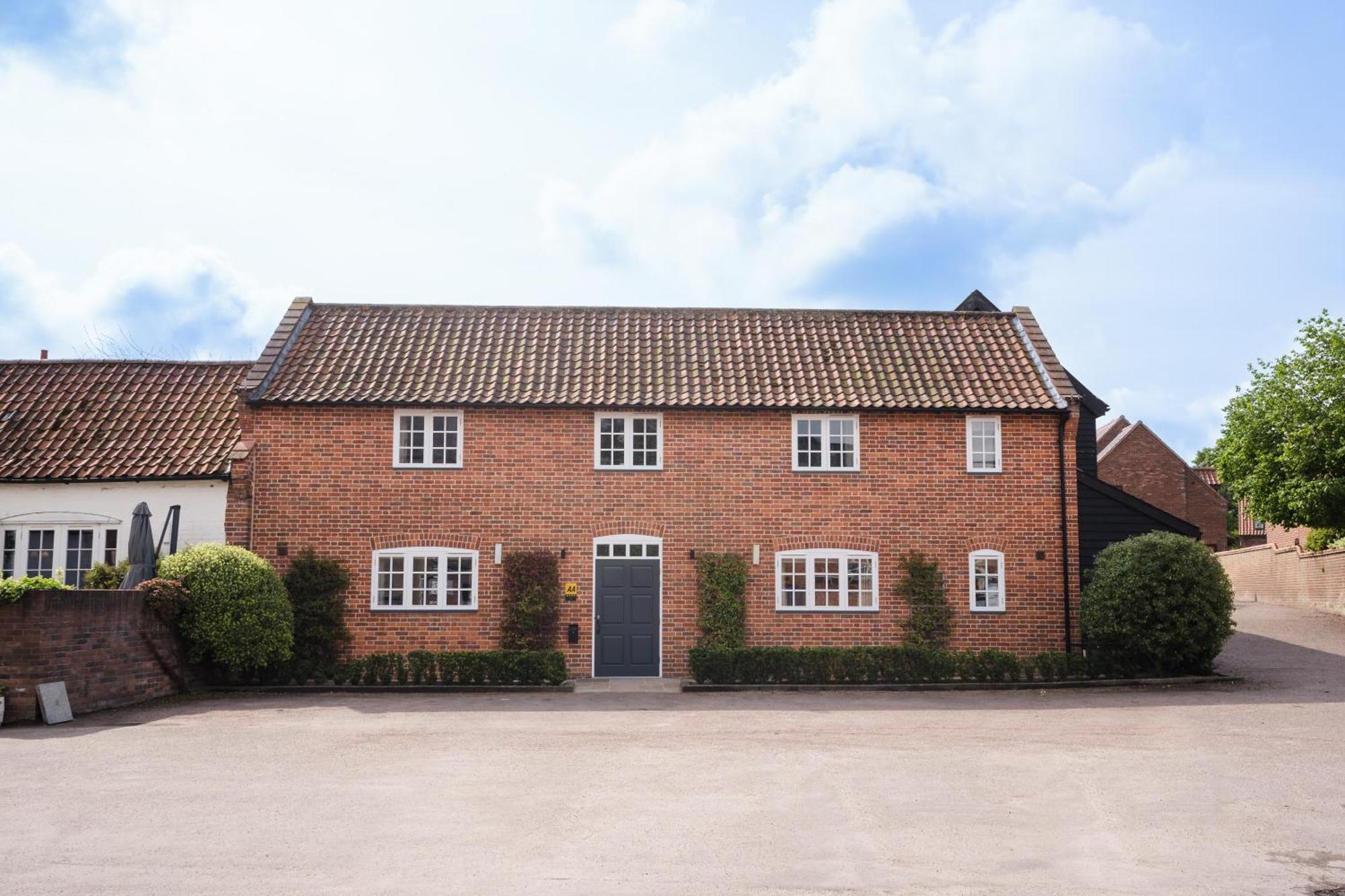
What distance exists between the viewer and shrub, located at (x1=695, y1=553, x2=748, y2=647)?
21.1m

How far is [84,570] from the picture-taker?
21516mm

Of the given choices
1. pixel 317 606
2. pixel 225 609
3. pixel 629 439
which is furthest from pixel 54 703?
pixel 629 439

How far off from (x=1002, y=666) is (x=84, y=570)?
57.1ft

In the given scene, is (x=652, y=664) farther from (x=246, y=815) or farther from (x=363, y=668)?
(x=246, y=815)

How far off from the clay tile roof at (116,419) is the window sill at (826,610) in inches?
434

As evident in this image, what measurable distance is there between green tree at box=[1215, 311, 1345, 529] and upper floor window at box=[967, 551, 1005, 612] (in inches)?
617

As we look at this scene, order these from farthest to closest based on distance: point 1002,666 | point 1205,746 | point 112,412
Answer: point 112,412 → point 1002,666 → point 1205,746

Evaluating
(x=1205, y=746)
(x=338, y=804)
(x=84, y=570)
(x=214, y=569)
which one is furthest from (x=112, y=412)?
(x=1205, y=746)

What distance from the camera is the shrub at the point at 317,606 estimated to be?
20.4 meters

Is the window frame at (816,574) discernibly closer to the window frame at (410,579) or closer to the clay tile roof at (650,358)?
the clay tile roof at (650,358)

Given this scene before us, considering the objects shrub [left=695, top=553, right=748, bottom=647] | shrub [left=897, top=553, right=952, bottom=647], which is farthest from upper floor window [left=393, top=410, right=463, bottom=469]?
shrub [left=897, top=553, right=952, bottom=647]

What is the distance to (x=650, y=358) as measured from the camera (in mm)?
23406

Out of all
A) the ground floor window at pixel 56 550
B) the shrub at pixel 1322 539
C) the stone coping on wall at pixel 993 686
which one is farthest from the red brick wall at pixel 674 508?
the shrub at pixel 1322 539

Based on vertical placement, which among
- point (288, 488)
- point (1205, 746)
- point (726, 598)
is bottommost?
point (1205, 746)
